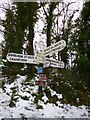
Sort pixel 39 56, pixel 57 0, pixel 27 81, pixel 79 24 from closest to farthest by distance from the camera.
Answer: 1. pixel 39 56
2. pixel 27 81
3. pixel 79 24
4. pixel 57 0

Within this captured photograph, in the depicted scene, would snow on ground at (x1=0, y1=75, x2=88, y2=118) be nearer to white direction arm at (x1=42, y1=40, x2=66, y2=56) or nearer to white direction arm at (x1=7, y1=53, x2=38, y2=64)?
white direction arm at (x1=7, y1=53, x2=38, y2=64)

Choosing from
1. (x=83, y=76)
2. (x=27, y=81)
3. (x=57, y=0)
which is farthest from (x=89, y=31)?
(x=57, y=0)

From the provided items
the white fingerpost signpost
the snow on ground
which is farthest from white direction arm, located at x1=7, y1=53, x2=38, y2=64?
the snow on ground

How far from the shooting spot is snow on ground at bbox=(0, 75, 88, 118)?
8.86 m

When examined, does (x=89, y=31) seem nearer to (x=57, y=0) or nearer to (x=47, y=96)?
(x=47, y=96)

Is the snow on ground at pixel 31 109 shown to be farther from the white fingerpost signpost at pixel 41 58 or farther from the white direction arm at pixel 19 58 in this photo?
the white direction arm at pixel 19 58

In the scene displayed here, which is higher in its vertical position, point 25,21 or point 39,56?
point 25,21

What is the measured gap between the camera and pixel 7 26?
1823 cm

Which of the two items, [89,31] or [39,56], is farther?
[89,31]

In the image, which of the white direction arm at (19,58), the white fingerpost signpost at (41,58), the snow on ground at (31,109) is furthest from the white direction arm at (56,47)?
the snow on ground at (31,109)

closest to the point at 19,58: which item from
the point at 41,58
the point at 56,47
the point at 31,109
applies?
the point at 41,58

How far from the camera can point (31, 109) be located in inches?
365

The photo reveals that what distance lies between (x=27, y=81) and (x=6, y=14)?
732 centimetres

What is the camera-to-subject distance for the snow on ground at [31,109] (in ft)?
29.1
